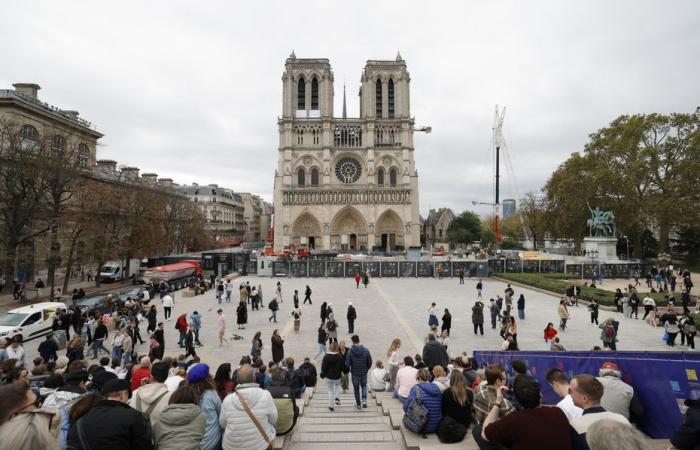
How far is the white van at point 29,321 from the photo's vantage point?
13.1 metres

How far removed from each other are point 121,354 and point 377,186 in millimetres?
51961

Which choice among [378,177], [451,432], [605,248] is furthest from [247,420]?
[378,177]

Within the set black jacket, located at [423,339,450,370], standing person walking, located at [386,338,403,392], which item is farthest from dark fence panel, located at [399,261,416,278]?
black jacket, located at [423,339,450,370]

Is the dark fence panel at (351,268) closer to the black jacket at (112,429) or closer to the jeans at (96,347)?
the jeans at (96,347)

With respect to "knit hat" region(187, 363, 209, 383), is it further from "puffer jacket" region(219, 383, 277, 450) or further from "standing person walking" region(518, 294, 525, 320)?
"standing person walking" region(518, 294, 525, 320)

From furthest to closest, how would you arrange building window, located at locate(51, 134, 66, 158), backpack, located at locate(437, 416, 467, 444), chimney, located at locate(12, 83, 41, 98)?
chimney, located at locate(12, 83, 41, 98) < building window, located at locate(51, 134, 66, 158) < backpack, located at locate(437, 416, 467, 444)

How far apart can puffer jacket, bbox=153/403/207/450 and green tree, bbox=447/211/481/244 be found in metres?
75.4

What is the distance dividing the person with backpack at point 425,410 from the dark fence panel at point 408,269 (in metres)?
29.1

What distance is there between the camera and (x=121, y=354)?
36.2 ft

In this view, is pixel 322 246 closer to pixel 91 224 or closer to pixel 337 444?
pixel 91 224

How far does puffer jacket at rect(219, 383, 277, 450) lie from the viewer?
3480 mm

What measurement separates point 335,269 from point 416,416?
1168 inches

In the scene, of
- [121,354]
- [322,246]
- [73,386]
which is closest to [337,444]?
[73,386]

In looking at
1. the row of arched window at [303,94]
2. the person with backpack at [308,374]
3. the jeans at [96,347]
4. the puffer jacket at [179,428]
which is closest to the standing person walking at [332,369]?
the person with backpack at [308,374]
